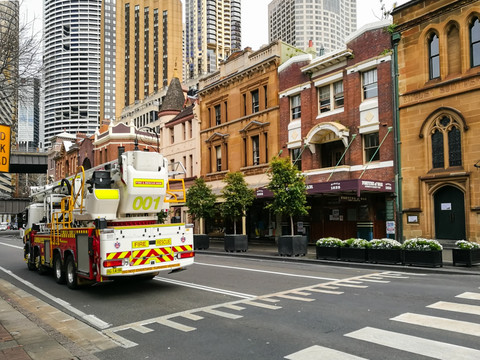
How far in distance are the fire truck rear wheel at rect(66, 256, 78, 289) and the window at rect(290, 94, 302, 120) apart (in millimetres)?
19130

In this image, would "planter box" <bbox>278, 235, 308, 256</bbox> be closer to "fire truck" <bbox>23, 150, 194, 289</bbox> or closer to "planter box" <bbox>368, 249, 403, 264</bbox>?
"planter box" <bbox>368, 249, 403, 264</bbox>

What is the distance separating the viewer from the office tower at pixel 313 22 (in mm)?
181000

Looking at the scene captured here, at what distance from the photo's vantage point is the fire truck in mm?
10008

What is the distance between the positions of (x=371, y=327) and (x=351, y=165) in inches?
700

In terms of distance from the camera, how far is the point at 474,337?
20.5ft

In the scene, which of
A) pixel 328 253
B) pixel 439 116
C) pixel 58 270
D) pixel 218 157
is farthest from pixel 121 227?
pixel 218 157

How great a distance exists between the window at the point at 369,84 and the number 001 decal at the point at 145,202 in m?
16.1

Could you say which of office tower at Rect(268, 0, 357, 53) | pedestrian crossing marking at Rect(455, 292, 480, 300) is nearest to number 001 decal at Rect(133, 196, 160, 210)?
pedestrian crossing marking at Rect(455, 292, 480, 300)

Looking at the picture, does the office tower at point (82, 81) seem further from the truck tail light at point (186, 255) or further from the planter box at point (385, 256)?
the truck tail light at point (186, 255)

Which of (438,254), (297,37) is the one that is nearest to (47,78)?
(438,254)

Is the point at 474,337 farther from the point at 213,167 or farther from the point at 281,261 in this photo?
the point at 213,167

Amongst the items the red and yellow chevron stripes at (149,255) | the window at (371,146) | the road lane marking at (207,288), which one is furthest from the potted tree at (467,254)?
the window at (371,146)

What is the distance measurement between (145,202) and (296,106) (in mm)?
18734

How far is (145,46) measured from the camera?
15375 centimetres
